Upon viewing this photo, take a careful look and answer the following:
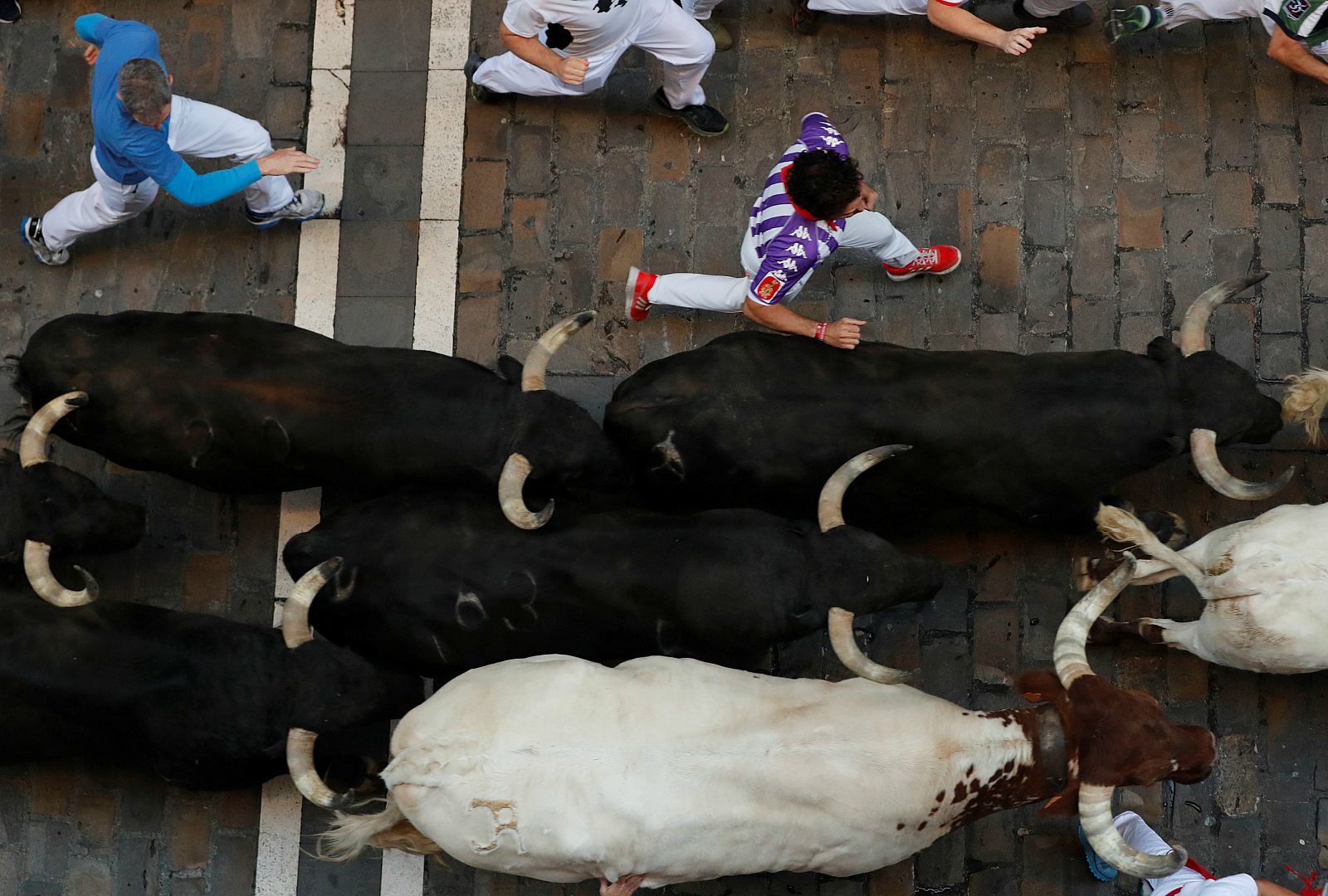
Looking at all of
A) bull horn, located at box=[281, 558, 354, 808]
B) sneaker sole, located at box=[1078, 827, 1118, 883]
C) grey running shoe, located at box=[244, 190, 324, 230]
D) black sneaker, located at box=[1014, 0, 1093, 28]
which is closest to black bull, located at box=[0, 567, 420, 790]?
bull horn, located at box=[281, 558, 354, 808]

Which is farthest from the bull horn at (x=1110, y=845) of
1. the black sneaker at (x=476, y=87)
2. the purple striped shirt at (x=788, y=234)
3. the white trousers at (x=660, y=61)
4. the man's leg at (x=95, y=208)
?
the man's leg at (x=95, y=208)

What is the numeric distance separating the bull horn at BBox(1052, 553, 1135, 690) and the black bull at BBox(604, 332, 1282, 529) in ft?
2.53

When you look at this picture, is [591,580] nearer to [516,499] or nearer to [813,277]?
[516,499]

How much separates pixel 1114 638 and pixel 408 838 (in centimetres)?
390

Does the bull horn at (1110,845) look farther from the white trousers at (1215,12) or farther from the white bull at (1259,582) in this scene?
the white trousers at (1215,12)

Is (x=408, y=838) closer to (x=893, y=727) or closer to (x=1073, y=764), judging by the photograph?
(x=893, y=727)

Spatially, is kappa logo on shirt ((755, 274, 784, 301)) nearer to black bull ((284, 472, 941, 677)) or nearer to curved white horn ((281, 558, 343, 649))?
black bull ((284, 472, 941, 677))

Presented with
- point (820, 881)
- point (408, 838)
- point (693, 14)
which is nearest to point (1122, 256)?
point (693, 14)

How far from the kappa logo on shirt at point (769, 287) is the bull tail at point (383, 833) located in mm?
3072

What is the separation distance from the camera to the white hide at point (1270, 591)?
5977 millimetres

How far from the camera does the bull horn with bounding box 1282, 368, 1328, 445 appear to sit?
253 inches

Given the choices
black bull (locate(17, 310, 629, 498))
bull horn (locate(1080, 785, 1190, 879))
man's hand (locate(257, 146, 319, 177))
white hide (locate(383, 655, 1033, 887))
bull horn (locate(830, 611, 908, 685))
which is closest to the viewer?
bull horn (locate(1080, 785, 1190, 879))

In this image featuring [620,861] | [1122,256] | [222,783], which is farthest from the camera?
[1122,256]

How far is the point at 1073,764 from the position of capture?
5820mm
